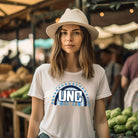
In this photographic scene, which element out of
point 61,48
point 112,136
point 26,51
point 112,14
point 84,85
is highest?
point 26,51

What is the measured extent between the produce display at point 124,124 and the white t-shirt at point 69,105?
732 millimetres

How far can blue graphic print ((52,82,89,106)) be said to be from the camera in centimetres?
218

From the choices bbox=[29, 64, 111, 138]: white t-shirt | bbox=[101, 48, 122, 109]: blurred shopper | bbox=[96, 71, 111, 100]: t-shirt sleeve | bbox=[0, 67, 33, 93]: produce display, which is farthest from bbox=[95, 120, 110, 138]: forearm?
bbox=[0, 67, 33, 93]: produce display

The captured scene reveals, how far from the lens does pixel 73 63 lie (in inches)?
92.4

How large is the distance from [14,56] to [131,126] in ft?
21.7

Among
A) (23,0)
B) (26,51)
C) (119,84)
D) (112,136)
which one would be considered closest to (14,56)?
(26,51)

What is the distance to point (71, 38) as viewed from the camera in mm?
2264

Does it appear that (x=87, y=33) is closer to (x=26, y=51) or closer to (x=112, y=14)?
(x=112, y=14)

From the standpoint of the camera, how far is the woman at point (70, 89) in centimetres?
219

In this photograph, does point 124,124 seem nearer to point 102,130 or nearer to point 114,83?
point 102,130

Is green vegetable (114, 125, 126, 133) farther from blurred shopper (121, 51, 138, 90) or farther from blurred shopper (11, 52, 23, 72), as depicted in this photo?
blurred shopper (11, 52, 23, 72)

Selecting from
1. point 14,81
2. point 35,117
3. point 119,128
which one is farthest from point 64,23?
point 14,81

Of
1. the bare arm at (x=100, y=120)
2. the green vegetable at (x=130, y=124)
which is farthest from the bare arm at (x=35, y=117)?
the green vegetable at (x=130, y=124)

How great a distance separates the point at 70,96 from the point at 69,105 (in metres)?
0.08
